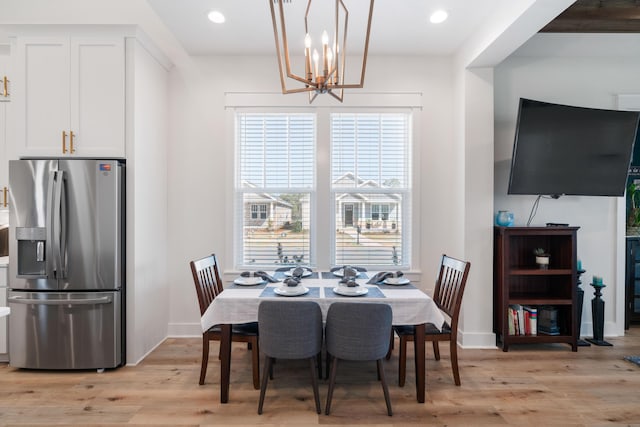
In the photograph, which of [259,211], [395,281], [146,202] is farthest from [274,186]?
[395,281]

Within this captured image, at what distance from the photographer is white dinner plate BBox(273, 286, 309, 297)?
8.25 feet

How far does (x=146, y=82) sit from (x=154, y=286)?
1.91m

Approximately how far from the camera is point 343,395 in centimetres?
255

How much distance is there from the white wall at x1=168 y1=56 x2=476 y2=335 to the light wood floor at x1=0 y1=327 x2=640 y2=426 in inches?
40.3

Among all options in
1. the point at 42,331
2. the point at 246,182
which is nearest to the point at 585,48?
the point at 246,182

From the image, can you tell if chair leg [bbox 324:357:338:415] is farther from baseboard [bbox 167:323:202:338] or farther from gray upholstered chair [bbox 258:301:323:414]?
baseboard [bbox 167:323:202:338]

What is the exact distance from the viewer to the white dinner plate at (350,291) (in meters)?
2.51

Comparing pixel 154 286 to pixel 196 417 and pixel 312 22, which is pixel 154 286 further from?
pixel 312 22

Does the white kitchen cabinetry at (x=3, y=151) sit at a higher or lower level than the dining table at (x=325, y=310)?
higher

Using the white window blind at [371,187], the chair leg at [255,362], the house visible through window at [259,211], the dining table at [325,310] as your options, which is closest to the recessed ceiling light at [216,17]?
the white window blind at [371,187]

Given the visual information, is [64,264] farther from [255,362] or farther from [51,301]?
[255,362]

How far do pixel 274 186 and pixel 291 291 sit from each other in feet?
5.15

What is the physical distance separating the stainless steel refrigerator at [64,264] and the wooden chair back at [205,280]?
28.7 inches

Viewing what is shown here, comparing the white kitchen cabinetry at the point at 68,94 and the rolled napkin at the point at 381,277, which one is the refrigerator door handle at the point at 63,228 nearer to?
the white kitchen cabinetry at the point at 68,94
